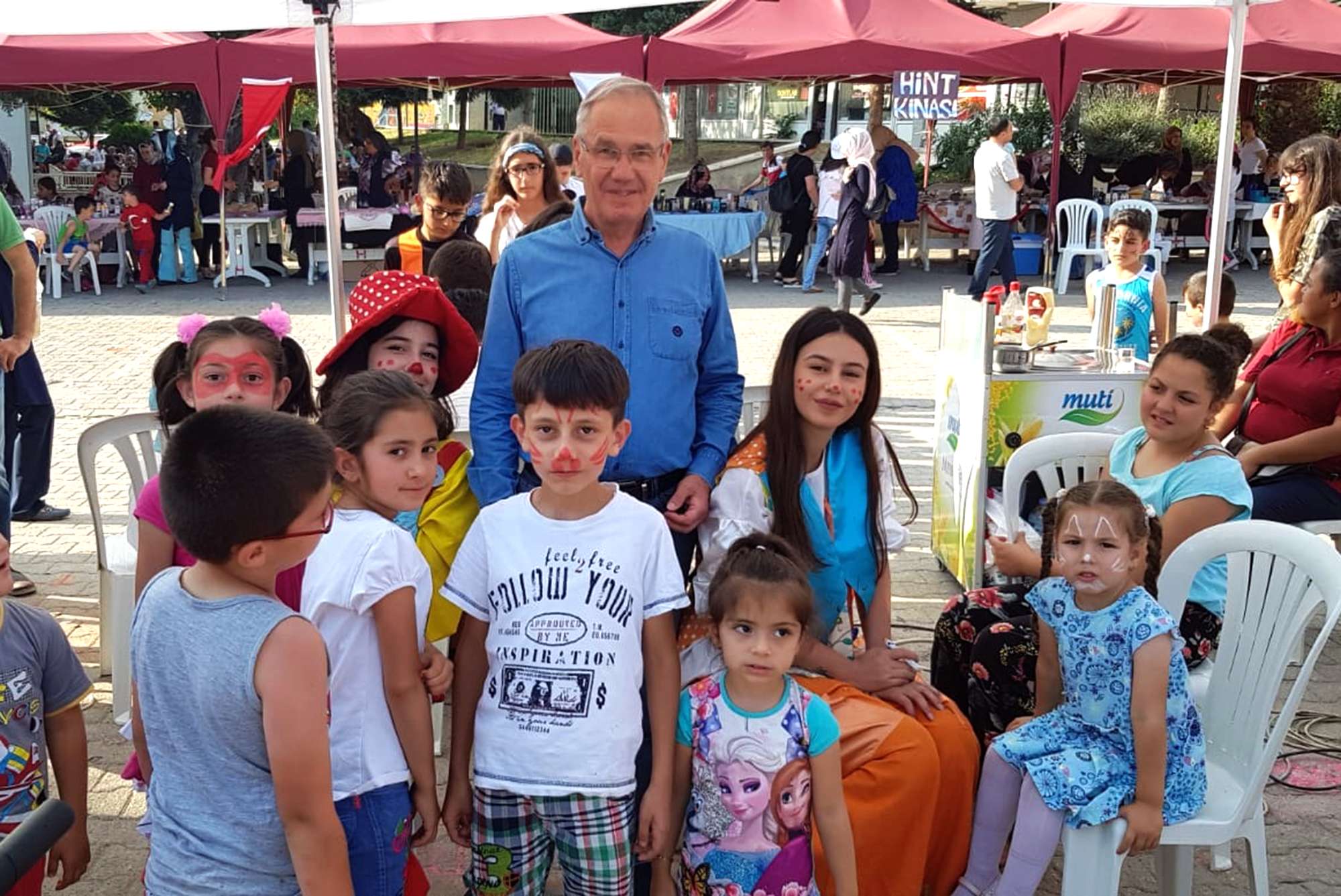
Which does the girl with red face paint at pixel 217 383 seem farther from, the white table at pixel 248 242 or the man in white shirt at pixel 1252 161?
the man in white shirt at pixel 1252 161

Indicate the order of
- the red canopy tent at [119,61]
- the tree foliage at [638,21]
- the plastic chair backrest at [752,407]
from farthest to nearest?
1. the tree foliage at [638,21]
2. the red canopy tent at [119,61]
3. the plastic chair backrest at [752,407]

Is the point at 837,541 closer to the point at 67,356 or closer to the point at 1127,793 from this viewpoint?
the point at 1127,793

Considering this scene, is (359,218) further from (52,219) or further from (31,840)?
(31,840)

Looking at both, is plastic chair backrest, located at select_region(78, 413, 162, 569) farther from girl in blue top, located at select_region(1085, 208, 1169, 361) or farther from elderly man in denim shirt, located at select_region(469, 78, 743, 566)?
girl in blue top, located at select_region(1085, 208, 1169, 361)

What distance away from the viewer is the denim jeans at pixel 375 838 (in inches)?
85.7

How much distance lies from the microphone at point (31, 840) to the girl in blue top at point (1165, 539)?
245 cm

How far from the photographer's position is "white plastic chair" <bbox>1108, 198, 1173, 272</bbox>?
525 inches

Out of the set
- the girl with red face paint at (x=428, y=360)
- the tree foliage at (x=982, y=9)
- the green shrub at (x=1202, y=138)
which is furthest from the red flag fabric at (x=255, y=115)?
the green shrub at (x=1202, y=138)

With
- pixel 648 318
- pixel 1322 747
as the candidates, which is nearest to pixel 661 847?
pixel 648 318

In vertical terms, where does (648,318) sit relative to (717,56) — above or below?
below

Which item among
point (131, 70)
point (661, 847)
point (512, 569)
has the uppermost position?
point (131, 70)

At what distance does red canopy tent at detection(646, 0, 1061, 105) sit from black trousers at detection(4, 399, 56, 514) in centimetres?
836

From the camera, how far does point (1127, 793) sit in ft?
8.48

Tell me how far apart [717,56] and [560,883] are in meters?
11.2
